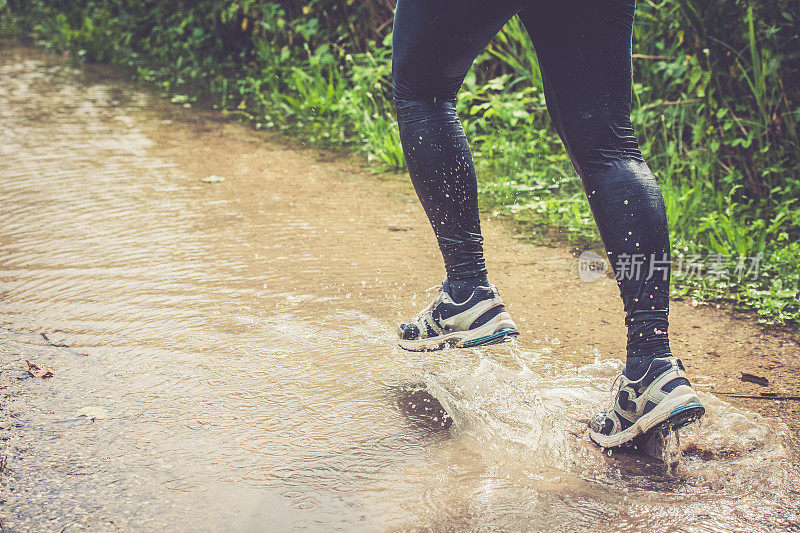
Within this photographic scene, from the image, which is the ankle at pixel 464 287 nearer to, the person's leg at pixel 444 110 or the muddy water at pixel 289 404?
the person's leg at pixel 444 110

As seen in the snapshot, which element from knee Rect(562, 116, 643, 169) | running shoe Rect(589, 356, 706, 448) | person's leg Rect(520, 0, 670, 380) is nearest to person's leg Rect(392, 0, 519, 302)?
person's leg Rect(520, 0, 670, 380)

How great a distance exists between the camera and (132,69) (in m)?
8.14

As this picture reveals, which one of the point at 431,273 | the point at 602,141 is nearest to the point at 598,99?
the point at 602,141

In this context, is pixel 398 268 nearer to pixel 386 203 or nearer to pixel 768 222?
pixel 386 203

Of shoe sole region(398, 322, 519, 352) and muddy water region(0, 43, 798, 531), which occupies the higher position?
shoe sole region(398, 322, 519, 352)

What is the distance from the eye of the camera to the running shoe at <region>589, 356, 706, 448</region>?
1642 mm

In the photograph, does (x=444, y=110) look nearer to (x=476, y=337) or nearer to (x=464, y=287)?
(x=464, y=287)

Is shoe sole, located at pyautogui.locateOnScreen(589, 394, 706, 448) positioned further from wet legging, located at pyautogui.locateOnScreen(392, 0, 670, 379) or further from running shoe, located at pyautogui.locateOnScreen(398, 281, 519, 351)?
running shoe, located at pyautogui.locateOnScreen(398, 281, 519, 351)

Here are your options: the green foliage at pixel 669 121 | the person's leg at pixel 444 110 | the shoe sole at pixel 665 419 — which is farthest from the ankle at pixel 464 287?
the green foliage at pixel 669 121

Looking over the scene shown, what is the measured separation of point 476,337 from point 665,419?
49cm

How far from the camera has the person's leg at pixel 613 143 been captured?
5.60 ft

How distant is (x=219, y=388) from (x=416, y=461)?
0.60 m

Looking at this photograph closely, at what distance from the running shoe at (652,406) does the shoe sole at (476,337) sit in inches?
11.6

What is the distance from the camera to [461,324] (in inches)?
77.8
